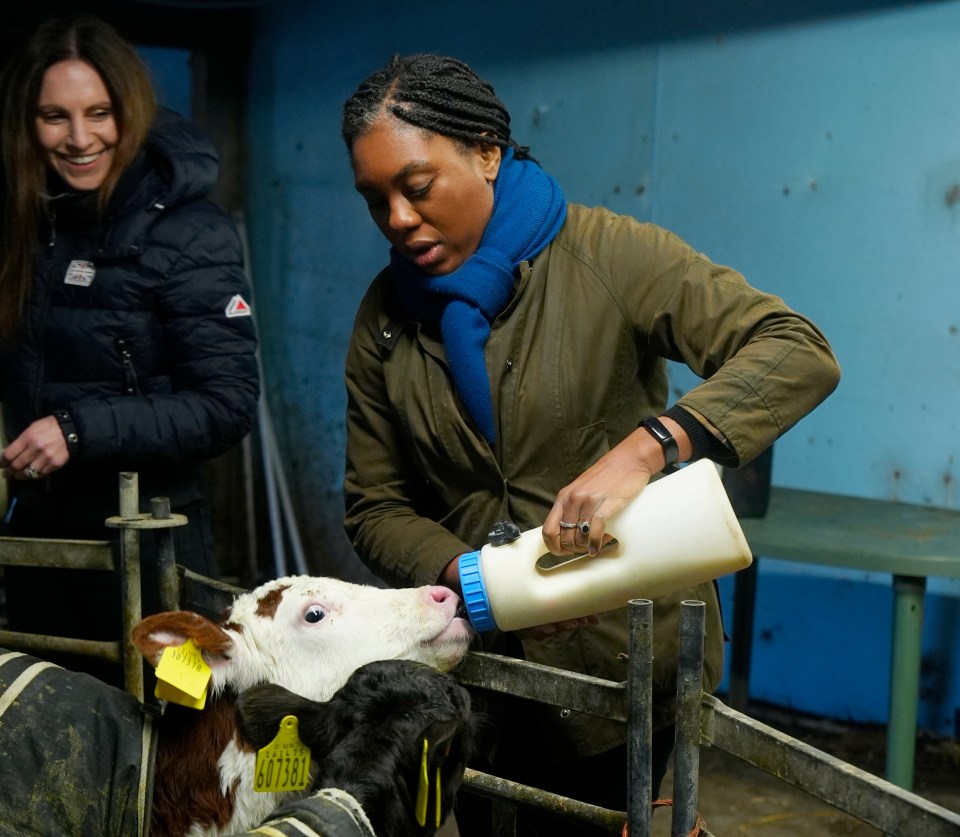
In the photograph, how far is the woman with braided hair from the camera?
5.54ft

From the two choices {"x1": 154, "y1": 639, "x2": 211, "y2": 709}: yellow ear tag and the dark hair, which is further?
the dark hair

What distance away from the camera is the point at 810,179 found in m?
3.65

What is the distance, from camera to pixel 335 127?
14.7ft

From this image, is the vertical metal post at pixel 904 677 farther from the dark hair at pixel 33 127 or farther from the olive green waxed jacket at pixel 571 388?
the dark hair at pixel 33 127

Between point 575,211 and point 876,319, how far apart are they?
2.08 m

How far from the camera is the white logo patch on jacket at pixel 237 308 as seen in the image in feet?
7.69

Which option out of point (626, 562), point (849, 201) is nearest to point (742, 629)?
point (849, 201)

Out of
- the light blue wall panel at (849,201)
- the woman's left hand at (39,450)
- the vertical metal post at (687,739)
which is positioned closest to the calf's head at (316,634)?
the vertical metal post at (687,739)

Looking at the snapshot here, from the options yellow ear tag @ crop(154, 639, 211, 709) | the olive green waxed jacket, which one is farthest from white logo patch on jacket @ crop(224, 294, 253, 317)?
yellow ear tag @ crop(154, 639, 211, 709)

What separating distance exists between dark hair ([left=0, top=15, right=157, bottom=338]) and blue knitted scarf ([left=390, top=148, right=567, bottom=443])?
0.85m

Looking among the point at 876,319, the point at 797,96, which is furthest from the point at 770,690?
the point at 797,96

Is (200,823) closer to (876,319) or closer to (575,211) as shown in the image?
(575,211)

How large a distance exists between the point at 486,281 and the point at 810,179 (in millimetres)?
2220

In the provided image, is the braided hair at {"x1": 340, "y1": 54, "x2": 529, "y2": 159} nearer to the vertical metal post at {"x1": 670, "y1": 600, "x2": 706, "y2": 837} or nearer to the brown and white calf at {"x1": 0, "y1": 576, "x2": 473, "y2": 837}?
the brown and white calf at {"x1": 0, "y1": 576, "x2": 473, "y2": 837}
